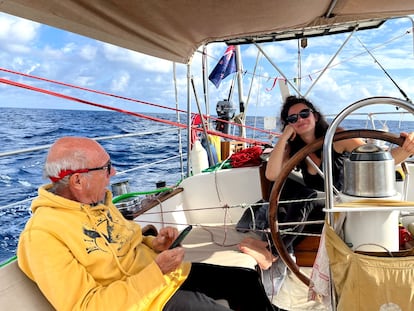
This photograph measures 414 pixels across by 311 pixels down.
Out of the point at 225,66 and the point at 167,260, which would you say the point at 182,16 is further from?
the point at 225,66

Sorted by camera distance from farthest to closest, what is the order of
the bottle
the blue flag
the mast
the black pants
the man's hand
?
the blue flag → the mast → the bottle → the man's hand → the black pants

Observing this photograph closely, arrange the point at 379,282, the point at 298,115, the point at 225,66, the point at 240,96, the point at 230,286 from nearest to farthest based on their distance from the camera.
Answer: the point at 379,282
the point at 230,286
the point at 298,115
the point at 240,96
the point at 225,66

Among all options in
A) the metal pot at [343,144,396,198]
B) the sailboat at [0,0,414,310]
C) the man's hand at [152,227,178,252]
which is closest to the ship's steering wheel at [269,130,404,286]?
the sailboat at [0,0,414,310]

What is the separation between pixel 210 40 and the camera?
217 cm

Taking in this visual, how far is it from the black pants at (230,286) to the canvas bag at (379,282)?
0.66 meters

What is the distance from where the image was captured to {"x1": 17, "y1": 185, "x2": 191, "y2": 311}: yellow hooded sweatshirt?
993mm

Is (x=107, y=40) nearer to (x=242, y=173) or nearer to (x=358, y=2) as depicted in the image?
(x=358, y=2)

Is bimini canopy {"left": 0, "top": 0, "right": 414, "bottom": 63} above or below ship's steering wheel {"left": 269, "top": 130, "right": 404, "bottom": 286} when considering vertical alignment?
above

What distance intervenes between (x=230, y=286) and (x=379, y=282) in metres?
0.74

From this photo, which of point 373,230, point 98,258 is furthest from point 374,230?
point 98,258

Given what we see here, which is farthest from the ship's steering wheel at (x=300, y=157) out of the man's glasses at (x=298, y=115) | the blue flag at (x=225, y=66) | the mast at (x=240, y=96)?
the blue flag at (x=225, y=66)

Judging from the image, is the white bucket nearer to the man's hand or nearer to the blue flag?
the man's hand

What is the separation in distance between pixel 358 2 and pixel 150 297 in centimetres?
148

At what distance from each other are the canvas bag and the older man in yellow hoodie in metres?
0.59
